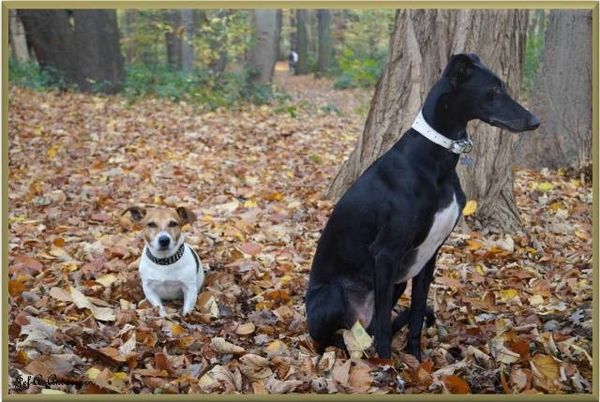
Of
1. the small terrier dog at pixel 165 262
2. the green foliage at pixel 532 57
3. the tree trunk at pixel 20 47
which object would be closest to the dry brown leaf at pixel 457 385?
the small terrier dog at pixel 165 262

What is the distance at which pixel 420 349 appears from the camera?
361cm

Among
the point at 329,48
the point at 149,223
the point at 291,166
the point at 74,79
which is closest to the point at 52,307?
the point at 149,223

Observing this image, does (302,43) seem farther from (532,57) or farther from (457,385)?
(457,385)

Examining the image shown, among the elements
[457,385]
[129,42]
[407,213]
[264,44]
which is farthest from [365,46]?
[457,385]

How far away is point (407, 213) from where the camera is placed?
3201 mm

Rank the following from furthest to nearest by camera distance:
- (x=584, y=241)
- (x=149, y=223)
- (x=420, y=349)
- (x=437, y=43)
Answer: (x=437, y=43) < (x=149, y=223) < (x=584, y=241) < (x=420, y=349)

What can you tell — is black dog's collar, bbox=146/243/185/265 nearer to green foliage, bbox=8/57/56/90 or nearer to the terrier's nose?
the terrier's nose

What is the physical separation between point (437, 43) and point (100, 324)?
3.33m

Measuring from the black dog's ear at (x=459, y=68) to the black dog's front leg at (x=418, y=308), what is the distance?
1052mm

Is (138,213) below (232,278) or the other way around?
the other way around

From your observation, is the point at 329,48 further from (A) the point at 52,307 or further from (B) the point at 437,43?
(A) the point at 52,307

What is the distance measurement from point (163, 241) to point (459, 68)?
2473mm

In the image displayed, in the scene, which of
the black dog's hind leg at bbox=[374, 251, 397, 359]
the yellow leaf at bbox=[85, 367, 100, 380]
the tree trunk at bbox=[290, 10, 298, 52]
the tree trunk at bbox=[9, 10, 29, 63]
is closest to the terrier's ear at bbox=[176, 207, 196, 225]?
the yellow leaf at bbox=[85, 367, 100, 380]

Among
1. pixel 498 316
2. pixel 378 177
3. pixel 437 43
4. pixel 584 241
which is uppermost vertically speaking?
pixel 437 43
